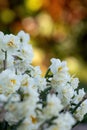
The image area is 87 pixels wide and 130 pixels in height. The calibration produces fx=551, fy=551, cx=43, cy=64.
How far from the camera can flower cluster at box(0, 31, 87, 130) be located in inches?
56.7

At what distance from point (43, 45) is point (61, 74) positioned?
496 centimetres

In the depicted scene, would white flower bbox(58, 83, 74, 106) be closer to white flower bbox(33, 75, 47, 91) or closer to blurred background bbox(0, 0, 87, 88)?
white flower bbox(33, 75, 47, 91)

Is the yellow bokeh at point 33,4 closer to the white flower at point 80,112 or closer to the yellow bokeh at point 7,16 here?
the yellow bokeh at point 7,16

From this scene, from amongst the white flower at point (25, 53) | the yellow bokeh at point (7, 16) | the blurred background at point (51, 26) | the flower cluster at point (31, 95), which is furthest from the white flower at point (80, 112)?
the yellow bokeh at point (7, 16)

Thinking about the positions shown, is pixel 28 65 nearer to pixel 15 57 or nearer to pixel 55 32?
pixel 15 57

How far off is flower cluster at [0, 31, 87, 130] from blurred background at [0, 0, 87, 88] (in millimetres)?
4531

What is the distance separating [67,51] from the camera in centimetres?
670

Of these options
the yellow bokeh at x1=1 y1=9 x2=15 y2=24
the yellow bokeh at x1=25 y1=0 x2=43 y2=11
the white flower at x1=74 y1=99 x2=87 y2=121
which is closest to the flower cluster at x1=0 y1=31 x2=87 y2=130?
the white flower at x1=74 y1=99 x2=87 y2=121

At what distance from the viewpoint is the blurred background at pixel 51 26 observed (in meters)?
6.45

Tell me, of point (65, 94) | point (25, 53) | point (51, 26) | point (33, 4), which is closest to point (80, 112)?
point (65, 94)

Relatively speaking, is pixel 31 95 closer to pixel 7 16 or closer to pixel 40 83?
pixel 40 83

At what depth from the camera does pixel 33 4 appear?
6305 millimetres

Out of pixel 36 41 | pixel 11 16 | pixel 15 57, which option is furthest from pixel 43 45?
pixel 15 57

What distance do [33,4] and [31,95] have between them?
16.1 feet
